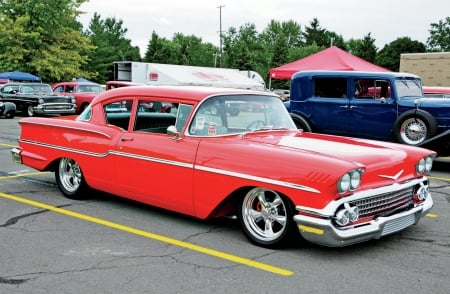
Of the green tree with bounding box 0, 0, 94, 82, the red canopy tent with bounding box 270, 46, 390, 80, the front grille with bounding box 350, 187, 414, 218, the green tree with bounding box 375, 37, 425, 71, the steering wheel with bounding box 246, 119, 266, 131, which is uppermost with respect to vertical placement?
the green tree with bounding box 375, 37, 425, 71

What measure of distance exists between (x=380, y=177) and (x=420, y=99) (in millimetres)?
6462

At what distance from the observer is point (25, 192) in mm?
7312

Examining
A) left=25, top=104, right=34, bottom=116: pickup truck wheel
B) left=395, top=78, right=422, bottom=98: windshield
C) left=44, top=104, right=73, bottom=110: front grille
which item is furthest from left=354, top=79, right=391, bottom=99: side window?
left=25, top=104, right=34, bottom=116: pickup truck wheel

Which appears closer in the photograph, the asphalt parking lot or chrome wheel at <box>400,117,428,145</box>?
the asphalt parking lot

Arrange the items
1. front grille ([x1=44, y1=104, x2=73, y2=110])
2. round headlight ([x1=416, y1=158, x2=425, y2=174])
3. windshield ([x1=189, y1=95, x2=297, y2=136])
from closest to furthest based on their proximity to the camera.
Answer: round headlight ([x1=416, y1=158, x2=425, y2=174]) → windshield ([x1=189, y1=95, x2=297, y2=136]) → front grille ([x1=44, y1=104, x2=73, y2=110])

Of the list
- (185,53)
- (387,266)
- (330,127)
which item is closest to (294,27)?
(185,53)

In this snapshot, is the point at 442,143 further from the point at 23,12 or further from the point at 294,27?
the point at 294,27


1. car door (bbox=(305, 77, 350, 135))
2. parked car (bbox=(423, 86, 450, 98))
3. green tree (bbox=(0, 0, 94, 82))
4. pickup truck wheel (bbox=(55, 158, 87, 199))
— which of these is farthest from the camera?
green tree (bbox=(0, 0, 94, 82))

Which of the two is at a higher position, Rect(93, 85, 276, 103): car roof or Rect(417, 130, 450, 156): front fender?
Rect(93, 85, 276, 103): car roof

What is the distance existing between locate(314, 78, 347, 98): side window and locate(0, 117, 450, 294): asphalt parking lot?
5.19 metres

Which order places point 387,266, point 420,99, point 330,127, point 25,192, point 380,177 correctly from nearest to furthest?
point 387,266 < point 380,177 < point 25,192 < point 420,99 < point 330,127

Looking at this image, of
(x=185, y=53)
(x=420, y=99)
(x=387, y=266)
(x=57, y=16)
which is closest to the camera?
(x=387, y=266)

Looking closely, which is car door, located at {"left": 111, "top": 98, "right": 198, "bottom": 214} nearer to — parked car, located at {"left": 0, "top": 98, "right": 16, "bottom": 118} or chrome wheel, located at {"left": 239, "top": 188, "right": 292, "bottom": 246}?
chrome wheel, located at {"left": 239, "top": 188, "right": 292, "bottom": 246}

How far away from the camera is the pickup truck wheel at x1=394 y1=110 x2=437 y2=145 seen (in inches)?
393
